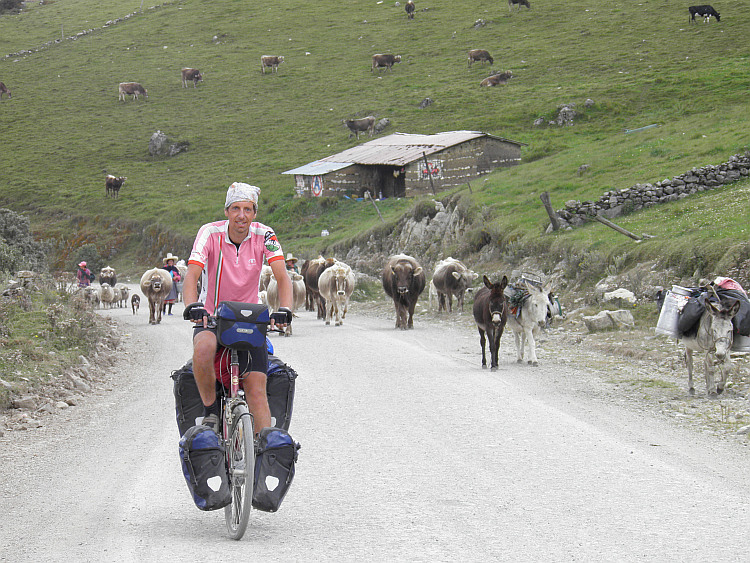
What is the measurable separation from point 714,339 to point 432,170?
36572mm

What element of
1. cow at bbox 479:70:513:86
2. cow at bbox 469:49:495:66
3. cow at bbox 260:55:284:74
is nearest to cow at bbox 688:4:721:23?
cow at bbox 469:49:495:66

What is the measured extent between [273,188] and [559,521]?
164 ft

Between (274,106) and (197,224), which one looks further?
(274,106)

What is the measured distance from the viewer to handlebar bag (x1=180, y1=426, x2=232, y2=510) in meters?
5.79

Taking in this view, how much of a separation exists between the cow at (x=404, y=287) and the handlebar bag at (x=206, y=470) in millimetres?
16088

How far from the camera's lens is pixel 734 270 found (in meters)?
17.9

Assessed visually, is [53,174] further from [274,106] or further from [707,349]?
[707,349]

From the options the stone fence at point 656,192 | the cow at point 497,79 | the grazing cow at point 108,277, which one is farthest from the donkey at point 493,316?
the cow at point 497,79

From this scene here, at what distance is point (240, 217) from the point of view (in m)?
6.30

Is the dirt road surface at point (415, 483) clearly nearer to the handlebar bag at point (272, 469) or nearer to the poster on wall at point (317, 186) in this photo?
the handlebar bag at point (272, 469)

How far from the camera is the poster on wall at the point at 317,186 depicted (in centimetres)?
5031

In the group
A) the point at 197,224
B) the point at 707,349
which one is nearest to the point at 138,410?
the point at 707,349

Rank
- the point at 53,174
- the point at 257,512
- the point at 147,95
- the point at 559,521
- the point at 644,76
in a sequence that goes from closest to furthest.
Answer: the point at 559,521
the point at 257,512
the point at 644,76
the point at 53,174
the point at 147,95

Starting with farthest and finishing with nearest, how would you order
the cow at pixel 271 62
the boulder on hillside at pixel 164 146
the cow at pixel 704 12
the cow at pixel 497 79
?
the cow at pixel 271 62, the cow at pixel 704 12, the boulder on hillside at pixel 164 146, the cow at pixel 497 79
